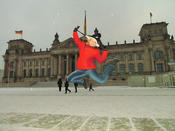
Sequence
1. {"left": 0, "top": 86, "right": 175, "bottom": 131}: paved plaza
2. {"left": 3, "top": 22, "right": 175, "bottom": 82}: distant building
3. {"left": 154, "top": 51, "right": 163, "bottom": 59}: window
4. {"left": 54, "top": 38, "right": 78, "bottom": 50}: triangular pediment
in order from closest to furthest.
Result: {"left": 0, "top": 86, "right": 175, "bottom": 131}: paved plaza < {"left": 3, "top": 22, "right": 175, "bottom": 82}: distant building < {"left": 154, "top": 51, "right": 163, "bottom": 59}: window < {"left": 54, "top": 38, "right": 78, "bottom": 50}: triangular pediment

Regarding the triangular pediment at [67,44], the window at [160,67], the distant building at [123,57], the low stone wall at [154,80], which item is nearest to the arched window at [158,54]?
the distant building at [123,57]

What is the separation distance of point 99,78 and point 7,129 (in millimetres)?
11808

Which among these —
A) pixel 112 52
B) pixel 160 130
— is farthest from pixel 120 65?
pixel 160 130

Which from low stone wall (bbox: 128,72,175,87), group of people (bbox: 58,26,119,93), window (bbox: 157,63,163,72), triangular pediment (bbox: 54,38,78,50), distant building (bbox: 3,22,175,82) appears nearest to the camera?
group of people (bbox: 58,26,119,93)

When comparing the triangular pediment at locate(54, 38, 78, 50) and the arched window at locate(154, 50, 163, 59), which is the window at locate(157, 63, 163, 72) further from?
the triangular pediment at locate(54, 38, 78, 50)

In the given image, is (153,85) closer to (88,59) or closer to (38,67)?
(88,59)

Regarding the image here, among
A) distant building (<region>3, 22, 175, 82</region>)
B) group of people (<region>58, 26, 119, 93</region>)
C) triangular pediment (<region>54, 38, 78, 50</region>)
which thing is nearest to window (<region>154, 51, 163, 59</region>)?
distant building (<region>3, 22, 175, 82</region>)

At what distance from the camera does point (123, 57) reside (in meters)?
43.6

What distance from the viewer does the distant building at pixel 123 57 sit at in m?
39.8

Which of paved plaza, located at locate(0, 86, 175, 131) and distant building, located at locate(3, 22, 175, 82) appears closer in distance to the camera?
paved plaza, located at locate(0, 86, 175, 131)

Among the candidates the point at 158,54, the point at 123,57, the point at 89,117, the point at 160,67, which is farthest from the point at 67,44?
the point at 89,117

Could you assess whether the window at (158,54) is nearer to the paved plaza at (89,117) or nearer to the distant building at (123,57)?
the distant building at (123,57)

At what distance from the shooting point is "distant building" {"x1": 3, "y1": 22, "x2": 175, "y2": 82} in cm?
3980

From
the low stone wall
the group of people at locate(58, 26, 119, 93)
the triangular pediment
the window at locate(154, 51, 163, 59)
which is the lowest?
the low stone wall
